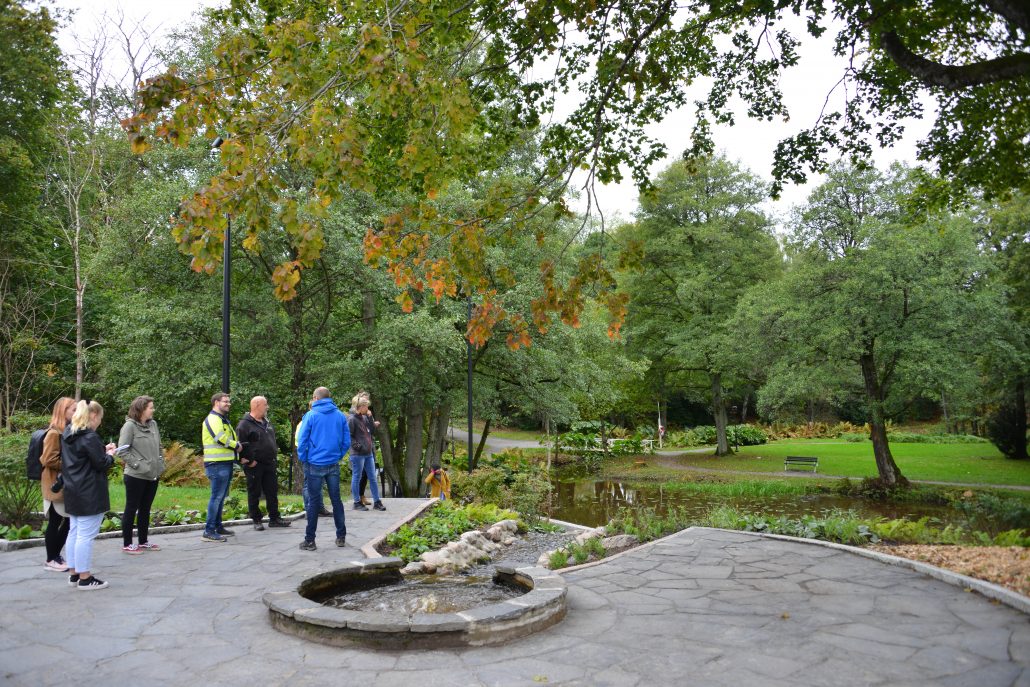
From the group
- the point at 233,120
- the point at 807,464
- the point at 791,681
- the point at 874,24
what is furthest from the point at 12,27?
the point at 807,464

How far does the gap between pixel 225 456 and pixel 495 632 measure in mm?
5063

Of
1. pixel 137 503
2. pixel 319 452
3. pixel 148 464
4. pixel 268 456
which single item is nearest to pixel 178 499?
pixel 268 456

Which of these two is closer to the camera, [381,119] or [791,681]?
[791,681]

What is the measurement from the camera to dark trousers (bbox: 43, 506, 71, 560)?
7.00 m

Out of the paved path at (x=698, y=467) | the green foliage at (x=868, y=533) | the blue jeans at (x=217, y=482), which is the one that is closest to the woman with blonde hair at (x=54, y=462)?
the blue jeans at (x=217, y=482)

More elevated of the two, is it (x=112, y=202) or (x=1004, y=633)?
(x=112, y=202)

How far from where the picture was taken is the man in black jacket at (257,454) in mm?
9445

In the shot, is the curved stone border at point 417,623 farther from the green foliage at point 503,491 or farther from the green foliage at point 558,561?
the green foliage at point 503,491

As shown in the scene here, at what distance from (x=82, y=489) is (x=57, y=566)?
4.62 feet

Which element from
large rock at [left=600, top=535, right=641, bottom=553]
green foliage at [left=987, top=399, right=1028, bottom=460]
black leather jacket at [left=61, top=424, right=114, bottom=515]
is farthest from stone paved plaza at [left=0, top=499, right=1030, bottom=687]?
green foliage at [left=987, top=399, right=1028, bottom=460]

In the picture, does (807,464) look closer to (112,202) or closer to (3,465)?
(3,465)

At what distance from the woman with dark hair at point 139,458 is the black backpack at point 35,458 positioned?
842 mm

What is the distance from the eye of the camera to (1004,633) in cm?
498

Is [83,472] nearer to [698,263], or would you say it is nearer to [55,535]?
[55,535]
